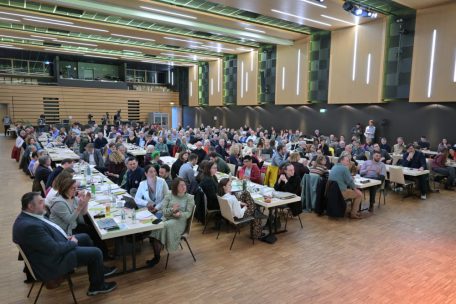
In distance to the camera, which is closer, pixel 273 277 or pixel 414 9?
pixel 273 277

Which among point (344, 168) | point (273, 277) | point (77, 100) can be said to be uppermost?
point (77, 100)

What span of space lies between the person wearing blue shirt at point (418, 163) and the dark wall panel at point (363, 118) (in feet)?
13.8

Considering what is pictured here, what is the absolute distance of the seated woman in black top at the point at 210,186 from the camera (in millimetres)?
5594

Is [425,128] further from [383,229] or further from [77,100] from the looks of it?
[77,100]

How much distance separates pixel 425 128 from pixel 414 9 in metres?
4.68

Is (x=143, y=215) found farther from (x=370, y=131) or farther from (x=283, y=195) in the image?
(x=370, y=131)

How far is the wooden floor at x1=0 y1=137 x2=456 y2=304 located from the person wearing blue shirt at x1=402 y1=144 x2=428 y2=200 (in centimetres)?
191

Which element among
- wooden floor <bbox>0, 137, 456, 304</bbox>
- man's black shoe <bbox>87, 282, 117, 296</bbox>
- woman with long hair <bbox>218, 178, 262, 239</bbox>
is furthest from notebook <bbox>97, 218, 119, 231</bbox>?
woman with long hair <bbox>218, 178, 262, 239</bbox>

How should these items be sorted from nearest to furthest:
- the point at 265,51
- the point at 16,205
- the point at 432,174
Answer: the point at 16,205 → the point at 432,174 → the point at 265,51

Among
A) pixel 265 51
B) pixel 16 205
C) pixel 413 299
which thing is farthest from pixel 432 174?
pixel 265 51

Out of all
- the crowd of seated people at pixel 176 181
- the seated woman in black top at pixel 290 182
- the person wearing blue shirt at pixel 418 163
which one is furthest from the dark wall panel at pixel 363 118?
the seated woman in black top at pixel 290 182

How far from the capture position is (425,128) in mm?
12102

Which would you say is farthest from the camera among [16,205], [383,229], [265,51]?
[265,51]

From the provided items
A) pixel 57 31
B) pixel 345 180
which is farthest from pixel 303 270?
pixel 57 31
